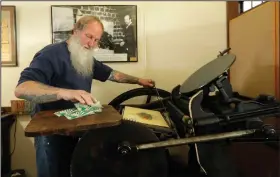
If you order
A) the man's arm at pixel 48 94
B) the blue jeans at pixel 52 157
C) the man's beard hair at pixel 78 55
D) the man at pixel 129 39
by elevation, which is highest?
the man at pixel 129 39

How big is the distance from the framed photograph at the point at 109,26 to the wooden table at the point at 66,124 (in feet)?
4.09

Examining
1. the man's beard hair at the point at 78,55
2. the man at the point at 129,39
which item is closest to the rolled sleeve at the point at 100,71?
the man's beard hair at the point at 78,55

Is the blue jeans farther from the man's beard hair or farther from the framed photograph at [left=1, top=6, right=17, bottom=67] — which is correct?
the framed photograph at [left=1, top=6, right=17, bottom=67]

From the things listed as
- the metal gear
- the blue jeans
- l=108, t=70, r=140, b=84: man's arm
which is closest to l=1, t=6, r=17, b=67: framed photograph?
l=108, t=70, r=140, b=84: man's arm

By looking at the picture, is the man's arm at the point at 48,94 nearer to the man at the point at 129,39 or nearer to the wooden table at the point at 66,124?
the wooden table at the point at 66,124

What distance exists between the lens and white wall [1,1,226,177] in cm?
229

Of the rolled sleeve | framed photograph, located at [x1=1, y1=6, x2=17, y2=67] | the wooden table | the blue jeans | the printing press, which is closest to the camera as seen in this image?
the wooden table

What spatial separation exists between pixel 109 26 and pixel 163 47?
0.52 m

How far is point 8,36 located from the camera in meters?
2.22

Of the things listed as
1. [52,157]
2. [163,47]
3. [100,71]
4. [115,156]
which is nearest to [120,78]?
[100,71]

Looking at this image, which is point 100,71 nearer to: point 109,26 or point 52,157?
point 109,26

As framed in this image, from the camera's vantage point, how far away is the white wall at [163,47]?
7.51ft

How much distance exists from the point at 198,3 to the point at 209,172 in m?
1.69

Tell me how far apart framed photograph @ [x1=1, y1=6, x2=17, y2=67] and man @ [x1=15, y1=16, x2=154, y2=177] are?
2.72ft
